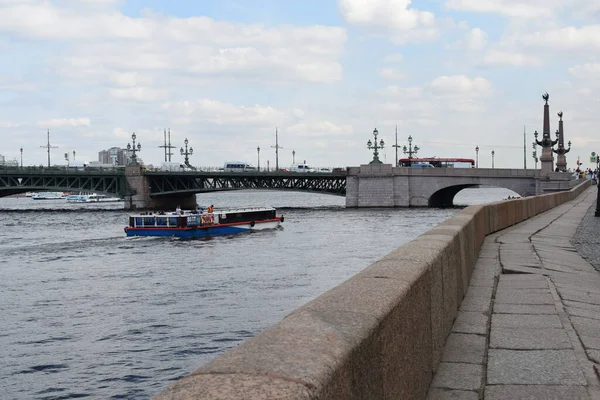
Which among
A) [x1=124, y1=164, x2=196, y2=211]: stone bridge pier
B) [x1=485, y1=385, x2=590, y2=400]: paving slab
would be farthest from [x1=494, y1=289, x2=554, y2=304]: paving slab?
[x1=124, y1=164, x2=196, y2=211]: stone bridge pier

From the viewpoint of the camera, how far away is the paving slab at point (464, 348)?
5.94m

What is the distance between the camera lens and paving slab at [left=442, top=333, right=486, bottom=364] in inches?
234

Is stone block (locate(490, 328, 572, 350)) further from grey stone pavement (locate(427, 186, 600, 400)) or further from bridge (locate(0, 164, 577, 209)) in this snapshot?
bridge (locate(0, 164, 577, 209))

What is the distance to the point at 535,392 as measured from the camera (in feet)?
16.2

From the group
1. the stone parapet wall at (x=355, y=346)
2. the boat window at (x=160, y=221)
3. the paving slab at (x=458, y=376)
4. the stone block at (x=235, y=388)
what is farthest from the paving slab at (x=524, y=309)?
the boat window at (x=160, y=221)

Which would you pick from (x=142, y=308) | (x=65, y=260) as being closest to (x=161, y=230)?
(x=65, y=260)

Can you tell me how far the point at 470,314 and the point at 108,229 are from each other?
5970 centimetres

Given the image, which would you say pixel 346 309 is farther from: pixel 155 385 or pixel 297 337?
pixel 155 385

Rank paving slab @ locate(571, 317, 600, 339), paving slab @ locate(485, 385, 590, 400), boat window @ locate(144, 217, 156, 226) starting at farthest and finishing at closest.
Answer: boat window @ locate(144, 217, 156, 226)
paving slab @ locate(571, 317, 600, 339)
paving slab @ locate(485, 385, 590, 400)

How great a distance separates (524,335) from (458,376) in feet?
4.51

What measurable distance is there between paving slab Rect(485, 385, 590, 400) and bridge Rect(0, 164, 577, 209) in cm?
8302

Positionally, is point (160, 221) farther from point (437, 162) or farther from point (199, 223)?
point (437, 162)

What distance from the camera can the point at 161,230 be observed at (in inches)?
2313

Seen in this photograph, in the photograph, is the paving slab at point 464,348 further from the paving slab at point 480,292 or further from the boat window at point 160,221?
the boat window at point 160,221
